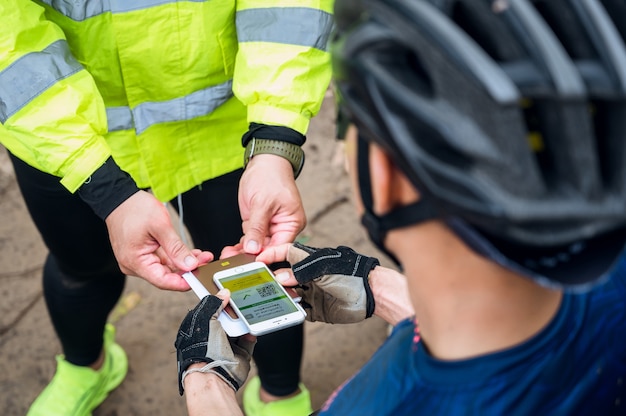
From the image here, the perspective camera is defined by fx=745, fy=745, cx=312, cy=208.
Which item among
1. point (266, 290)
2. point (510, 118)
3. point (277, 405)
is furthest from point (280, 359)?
point (510, 118)

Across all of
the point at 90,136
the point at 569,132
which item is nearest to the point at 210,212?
the point at 90,136

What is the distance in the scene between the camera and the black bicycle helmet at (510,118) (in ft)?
3.05

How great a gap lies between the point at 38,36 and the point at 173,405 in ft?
5.31

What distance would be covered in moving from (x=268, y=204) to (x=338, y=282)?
0.33m

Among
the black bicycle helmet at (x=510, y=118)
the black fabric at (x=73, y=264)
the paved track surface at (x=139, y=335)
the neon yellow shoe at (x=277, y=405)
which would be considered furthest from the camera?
the paved track surface at (x=139, y=335)

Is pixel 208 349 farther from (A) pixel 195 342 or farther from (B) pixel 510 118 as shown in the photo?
(B) pixel 510 118

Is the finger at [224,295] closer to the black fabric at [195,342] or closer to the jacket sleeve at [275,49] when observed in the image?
the black fabric at [195,342]

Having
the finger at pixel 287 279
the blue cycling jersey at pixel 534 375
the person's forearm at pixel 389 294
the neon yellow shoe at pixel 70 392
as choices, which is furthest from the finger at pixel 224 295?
the neon yellow shoe at pixel 70 392

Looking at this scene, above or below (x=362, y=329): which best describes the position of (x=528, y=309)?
above

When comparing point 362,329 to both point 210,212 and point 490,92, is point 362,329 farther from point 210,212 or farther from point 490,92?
point 490,92

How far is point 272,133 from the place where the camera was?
2.08 metres

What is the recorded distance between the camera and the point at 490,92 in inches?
35.6

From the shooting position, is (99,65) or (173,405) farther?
(173,405)

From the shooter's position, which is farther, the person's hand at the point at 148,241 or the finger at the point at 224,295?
the person's hand at the point at 148,241
